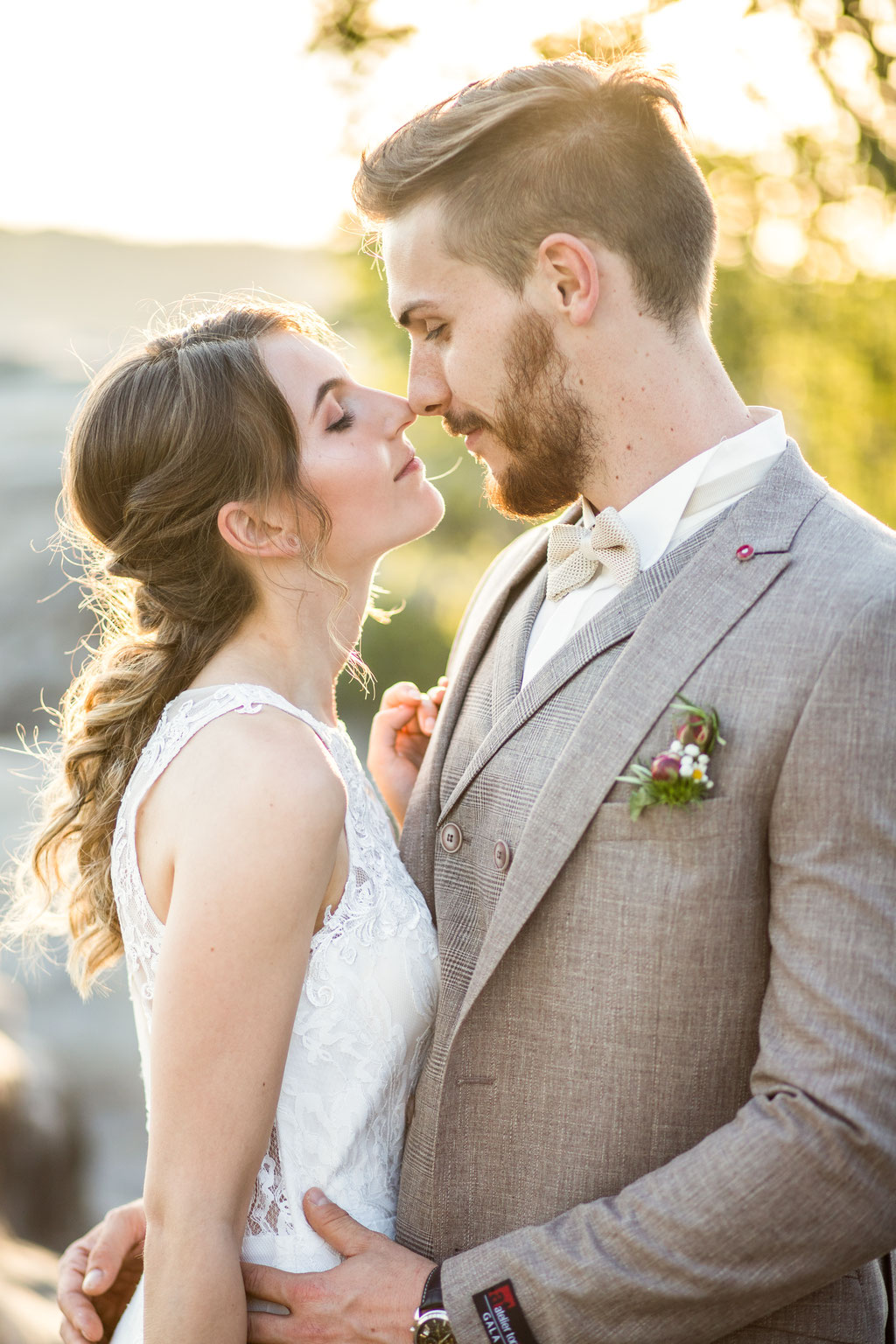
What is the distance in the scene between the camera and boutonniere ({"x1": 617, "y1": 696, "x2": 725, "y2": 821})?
1.81m

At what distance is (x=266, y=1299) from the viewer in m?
2.04

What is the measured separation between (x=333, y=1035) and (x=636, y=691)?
0.84m

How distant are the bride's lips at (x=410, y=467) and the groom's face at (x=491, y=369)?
12 cm

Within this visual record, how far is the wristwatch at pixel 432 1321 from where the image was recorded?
6.06 feet

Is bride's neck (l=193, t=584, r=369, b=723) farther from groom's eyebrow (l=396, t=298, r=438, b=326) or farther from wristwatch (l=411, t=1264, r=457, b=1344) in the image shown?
wristwatch (l=411, t=1264, r=457, b=1344)

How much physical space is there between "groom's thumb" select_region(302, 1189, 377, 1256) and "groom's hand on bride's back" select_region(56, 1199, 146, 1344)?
0.58 meters

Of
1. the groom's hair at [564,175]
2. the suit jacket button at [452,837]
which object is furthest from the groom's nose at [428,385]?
the suit jacket button at [452,837]

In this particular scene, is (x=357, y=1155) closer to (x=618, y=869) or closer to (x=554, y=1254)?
(x=554, y=1254)

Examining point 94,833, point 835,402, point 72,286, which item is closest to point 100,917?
point 94,833

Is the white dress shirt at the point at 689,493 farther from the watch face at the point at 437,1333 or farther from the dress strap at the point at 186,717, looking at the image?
the watch face at the point at 437,1333

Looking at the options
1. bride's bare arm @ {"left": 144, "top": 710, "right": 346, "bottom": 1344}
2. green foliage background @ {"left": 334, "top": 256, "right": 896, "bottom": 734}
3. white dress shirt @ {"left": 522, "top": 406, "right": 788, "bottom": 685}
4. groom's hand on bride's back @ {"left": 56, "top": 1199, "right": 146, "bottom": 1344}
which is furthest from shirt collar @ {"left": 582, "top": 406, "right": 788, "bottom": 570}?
green foliage background @ {"left": 334, "top": 256, "right": 896, "bottom": 734}

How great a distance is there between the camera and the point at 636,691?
1.94 m

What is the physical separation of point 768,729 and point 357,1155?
1.13 meters

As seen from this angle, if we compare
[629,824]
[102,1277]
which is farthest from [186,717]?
[102,1277]
